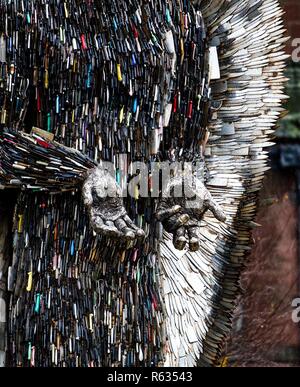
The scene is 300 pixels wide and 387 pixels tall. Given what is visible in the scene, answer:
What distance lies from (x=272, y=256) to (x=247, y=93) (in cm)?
88

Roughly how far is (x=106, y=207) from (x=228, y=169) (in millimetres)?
432

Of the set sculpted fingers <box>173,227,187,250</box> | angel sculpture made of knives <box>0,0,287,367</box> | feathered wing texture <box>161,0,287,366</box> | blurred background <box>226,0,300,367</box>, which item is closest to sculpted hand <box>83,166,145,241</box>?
angel sculpture made of knives <box>0,0,287,367</box>

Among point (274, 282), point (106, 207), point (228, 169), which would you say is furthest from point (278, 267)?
point (106, 207)

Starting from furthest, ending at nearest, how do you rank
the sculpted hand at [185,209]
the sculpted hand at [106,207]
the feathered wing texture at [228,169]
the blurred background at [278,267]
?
the blurred background at [278,267] → the feathered wing texture at [228,169] → the sculpted hand at [185,209] → the sculpted hand at [106,207]

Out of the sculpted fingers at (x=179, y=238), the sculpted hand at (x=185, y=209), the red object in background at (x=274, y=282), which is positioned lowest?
the red object in background at (x=274, y=282)

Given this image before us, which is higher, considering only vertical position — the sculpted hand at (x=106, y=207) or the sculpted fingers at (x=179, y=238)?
the sculpted hand at (x=106, y=207)

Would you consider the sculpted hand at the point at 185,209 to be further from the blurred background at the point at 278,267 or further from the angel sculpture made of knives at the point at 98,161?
the blurred background at the point at 278,267

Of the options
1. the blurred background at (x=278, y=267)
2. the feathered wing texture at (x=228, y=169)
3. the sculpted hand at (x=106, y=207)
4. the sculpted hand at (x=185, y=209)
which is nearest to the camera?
the sculpted hand at (x=106, y=207)

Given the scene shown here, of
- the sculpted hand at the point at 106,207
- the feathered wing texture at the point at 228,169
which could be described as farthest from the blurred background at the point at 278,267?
the sculpted hand at the point at 106,207

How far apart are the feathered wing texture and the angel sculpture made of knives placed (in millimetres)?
36

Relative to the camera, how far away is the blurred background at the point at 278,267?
3070mm

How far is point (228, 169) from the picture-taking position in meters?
2.38
